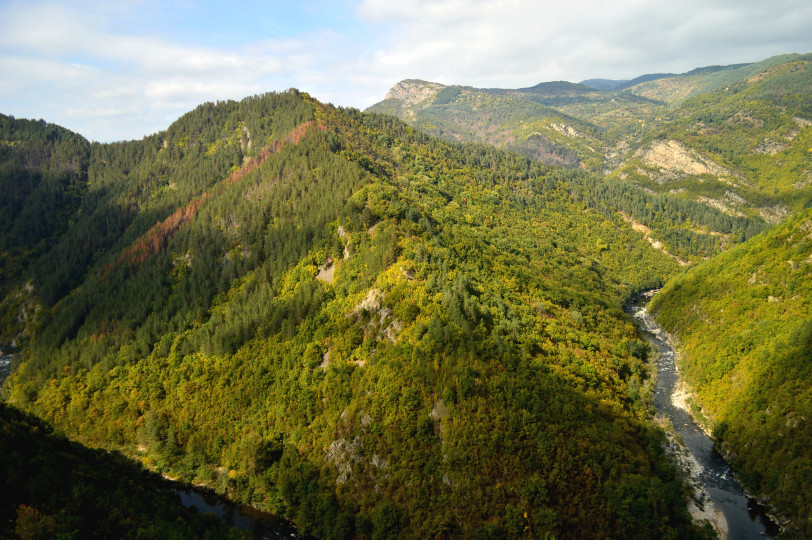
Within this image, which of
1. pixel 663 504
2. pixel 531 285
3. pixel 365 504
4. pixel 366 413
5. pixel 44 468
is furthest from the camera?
pixel 531 285

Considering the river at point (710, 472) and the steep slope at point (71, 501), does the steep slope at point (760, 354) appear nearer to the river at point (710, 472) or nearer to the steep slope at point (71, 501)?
the river at point (710, 472)

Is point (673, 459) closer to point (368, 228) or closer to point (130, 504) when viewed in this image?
point (368, 228)

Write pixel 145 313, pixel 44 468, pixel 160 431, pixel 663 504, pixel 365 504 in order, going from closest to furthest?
pixel 44 468
pixel 663 504
pixel 365 504
pixel 160 431
pixel 145 313

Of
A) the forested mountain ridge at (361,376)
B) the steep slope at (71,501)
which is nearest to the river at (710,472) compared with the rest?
the forested mountain ridge at (361,376)

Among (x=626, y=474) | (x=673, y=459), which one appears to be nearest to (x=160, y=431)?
(x=626, y=474)

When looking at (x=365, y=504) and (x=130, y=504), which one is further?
(x=365, y=504)

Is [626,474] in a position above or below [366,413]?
below

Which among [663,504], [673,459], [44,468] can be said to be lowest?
[673,459]
